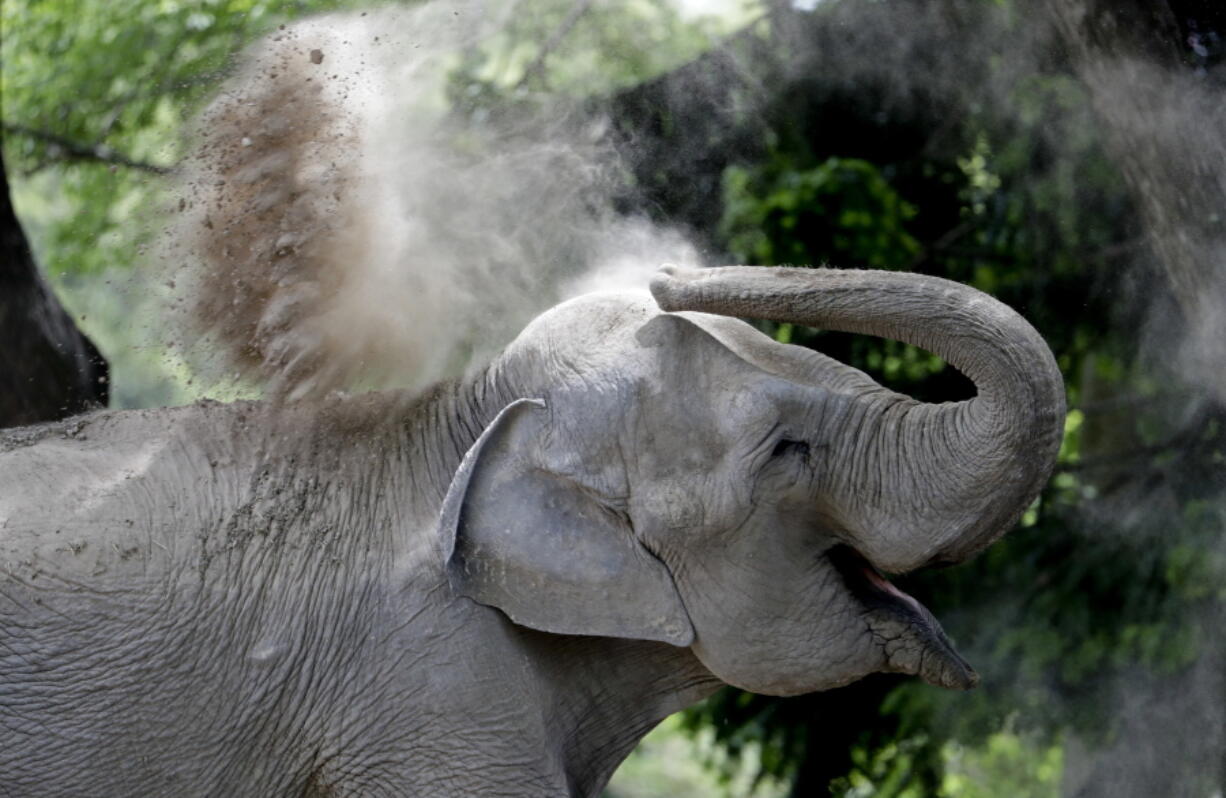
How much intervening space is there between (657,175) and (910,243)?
2.35 metres

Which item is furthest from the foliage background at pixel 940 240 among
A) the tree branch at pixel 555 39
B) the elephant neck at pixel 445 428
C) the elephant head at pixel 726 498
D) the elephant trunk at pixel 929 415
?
the elephant trunk at pixel 929 415

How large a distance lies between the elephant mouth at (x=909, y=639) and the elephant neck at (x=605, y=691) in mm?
478

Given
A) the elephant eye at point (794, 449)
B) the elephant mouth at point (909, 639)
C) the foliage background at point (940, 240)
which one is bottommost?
the foliage background at point (940, 240)

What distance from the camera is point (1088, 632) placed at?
7383mm

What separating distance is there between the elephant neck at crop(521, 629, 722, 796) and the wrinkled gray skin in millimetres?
12

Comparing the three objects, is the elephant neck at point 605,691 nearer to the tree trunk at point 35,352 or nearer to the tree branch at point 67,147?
the tree trunk at point 35,352

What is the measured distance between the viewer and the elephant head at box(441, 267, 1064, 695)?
11.5 ft

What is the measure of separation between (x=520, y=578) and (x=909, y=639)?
2.91 feet

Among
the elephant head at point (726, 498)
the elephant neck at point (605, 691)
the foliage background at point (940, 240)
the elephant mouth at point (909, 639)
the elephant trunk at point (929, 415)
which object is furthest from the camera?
Answer: the foliage background at point (940, 240)

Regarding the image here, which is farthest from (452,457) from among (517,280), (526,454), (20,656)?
(20,656)

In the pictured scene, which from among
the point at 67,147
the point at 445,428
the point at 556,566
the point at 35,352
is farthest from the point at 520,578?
the point at 67,147

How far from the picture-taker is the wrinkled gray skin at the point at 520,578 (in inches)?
140

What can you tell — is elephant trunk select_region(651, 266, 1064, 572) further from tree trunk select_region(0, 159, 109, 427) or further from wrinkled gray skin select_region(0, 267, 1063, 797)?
tree trunk select_region(0, 159, 109, 427)

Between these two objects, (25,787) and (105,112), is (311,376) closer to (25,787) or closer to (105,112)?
(25,787)
